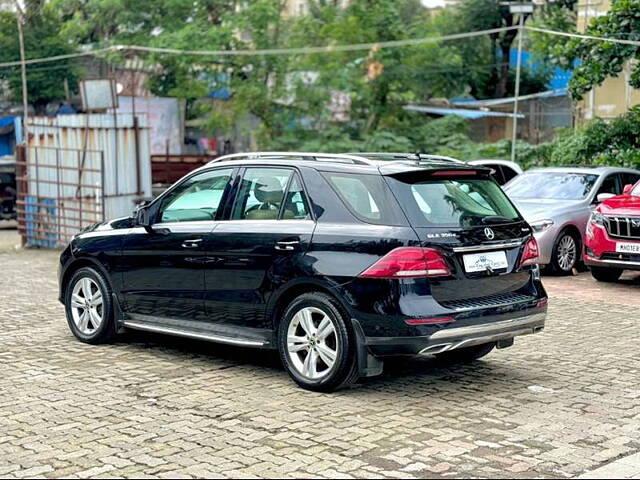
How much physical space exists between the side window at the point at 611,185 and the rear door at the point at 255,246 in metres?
8.97

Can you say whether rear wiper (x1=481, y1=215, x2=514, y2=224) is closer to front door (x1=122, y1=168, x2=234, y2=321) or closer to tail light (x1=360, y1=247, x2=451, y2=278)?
tail light (x1=360, y1=247, x2=451, y2=278)

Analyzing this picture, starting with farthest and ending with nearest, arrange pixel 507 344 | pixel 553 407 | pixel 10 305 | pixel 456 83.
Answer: pixel 456 83
pixel 10 305
pixel 507 344
pixel 553 407

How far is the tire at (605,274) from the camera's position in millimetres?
13914

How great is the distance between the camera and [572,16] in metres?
34.6

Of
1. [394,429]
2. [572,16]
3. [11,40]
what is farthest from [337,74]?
[394,429]

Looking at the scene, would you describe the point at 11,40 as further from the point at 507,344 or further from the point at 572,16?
the point at 507,344

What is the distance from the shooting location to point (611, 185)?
51.5 feet

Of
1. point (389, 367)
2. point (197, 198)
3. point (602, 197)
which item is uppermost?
point (197, 198)

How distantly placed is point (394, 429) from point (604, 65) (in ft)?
48.9

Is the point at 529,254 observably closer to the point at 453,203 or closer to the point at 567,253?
the point at 453,203

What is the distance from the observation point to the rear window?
23.2 feet

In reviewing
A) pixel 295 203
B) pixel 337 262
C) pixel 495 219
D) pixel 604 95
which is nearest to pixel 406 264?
pixel 337 262

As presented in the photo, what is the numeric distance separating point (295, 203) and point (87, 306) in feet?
8.64

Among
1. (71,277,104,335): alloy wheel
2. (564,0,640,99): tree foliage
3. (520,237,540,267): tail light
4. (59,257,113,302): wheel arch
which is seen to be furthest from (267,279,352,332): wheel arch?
(564,0,640,99): tree foliage
